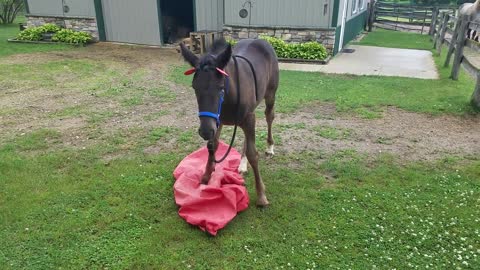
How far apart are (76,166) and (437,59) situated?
1087 cm

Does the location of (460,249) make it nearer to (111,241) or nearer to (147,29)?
(111,241)

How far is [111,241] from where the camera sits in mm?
3031

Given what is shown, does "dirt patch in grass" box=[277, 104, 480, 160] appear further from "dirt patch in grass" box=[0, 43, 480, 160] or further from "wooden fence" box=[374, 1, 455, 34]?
"wooden fence" box=[374, 1, 455, 34]

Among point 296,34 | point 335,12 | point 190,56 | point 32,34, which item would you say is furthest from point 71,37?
point 190,56

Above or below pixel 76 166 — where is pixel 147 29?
above

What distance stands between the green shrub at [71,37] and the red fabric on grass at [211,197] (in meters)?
10.5

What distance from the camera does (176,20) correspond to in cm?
1378

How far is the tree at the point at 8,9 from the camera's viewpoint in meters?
19.0

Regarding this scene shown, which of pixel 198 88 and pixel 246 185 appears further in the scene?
pixel 246 185

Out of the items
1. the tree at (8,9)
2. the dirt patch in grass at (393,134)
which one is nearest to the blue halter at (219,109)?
the dirt patch in grass at (393,134)

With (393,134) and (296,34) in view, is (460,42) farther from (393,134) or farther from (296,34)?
(296,34)

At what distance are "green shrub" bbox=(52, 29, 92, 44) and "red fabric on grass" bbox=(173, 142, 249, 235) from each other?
10.5m

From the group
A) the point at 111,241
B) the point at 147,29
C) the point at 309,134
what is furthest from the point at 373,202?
the point at 147,29

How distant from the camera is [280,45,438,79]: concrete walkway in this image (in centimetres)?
919
